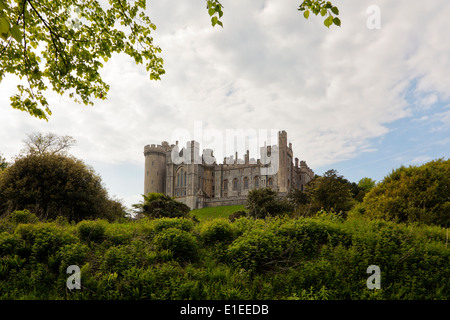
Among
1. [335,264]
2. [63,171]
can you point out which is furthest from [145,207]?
[335,264]

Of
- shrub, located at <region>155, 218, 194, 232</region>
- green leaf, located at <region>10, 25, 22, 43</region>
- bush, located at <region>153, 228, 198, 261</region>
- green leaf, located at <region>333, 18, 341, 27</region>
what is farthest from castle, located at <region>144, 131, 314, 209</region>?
green leaf, located at <region>10, 25, 22, 43</region>

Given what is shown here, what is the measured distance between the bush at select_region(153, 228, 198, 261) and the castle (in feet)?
168

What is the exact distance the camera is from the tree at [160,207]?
743 inches

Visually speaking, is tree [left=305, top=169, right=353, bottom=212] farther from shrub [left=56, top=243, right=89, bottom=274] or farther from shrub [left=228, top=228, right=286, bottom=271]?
shrub [left=56, top=243, right=89, bottom=274]

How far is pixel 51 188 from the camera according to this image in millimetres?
13617

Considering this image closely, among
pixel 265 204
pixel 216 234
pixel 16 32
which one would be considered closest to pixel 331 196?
pixel 265 204

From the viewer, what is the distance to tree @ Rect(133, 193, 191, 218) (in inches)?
743

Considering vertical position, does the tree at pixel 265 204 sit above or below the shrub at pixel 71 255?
above

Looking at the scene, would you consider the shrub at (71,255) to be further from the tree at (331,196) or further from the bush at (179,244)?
the tree at (331,196)

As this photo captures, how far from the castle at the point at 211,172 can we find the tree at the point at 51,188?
44.1 m

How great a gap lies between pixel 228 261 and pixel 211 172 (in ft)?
197

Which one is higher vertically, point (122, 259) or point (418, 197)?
point (418, 197)

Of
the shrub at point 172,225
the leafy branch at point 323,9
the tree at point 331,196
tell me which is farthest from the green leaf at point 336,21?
the tree at point 331,196

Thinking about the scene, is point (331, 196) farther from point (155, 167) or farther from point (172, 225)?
point (155, 167)
